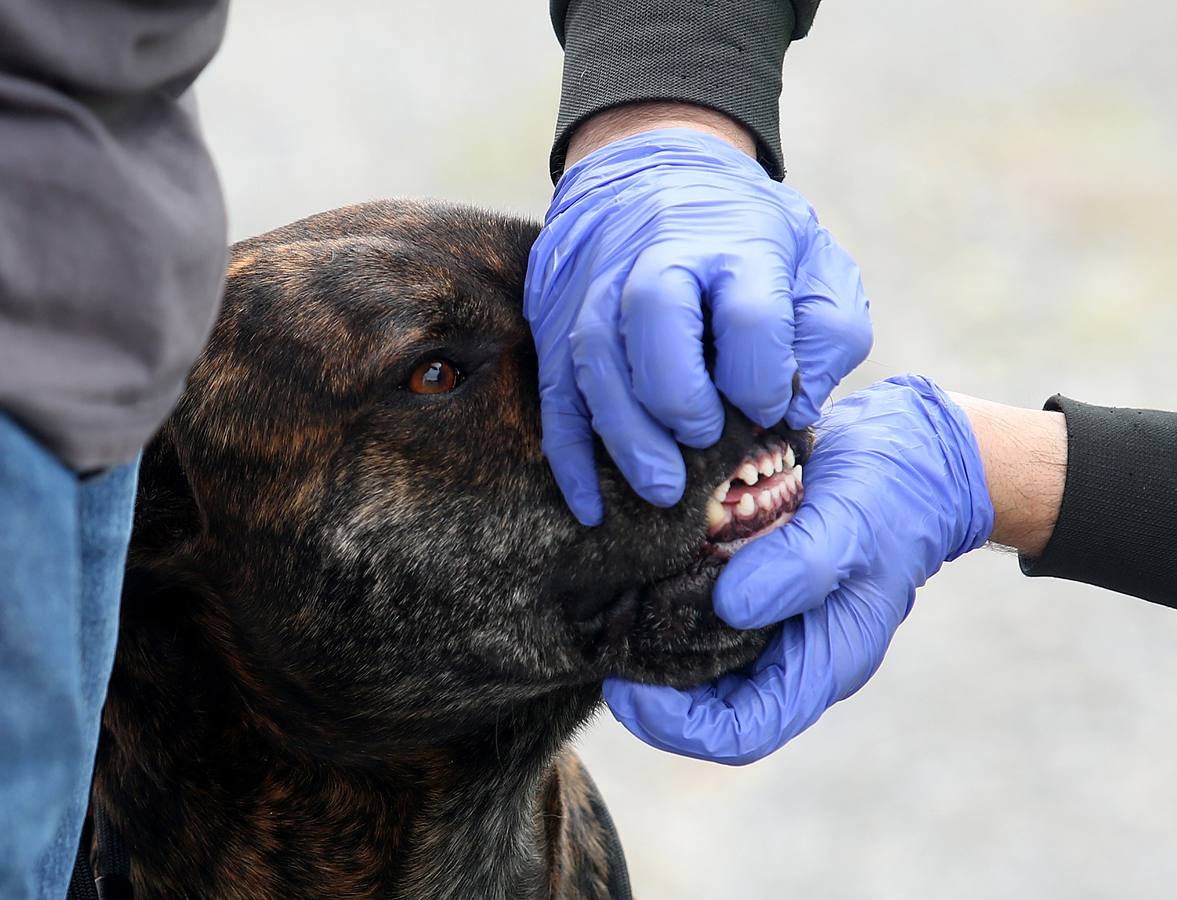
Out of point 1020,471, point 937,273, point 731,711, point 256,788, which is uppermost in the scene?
point 1020,471

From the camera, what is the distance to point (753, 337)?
6.12ft

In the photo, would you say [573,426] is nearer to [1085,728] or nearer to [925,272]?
[1085,728]

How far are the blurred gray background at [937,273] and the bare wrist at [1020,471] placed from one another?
0.38 feet

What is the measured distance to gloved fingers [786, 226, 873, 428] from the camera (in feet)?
6.56

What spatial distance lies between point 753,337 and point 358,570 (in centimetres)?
73

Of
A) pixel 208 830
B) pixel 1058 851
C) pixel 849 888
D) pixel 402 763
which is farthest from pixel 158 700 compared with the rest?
pixel 1058 851

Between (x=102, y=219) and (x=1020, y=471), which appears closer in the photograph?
(x=102, y=219)

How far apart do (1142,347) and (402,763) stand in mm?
4817

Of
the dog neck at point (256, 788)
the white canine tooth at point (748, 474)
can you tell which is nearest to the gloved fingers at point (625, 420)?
the white canine tooth at point (748, 474)

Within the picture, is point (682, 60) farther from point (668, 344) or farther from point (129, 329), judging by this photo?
point (129, 329)

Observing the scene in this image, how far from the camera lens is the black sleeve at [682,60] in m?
2.54

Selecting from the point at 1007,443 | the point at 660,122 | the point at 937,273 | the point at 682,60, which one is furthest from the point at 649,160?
the point at 937,273

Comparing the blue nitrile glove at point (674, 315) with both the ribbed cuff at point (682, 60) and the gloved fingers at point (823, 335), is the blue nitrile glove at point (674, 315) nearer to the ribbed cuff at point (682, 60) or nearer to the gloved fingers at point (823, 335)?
the gloved fingers at point (823, 335)

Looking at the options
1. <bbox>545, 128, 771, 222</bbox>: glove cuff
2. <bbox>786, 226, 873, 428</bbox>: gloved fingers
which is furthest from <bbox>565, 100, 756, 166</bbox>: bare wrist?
<bbox>786, 226, 873, 428</bbox>: gloved fingers
